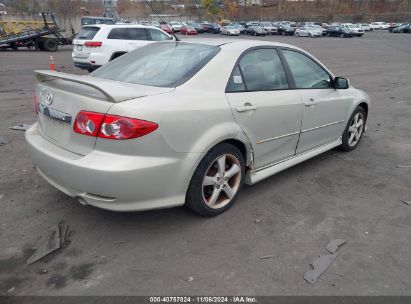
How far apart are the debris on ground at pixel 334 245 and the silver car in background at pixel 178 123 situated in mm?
994

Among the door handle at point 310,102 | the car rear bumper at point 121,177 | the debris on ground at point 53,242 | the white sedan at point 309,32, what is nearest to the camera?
the car rear bumper at point 121,177

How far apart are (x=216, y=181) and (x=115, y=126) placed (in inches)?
44.1

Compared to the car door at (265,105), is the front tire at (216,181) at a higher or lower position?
lower

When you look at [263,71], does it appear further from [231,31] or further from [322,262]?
[231,31]

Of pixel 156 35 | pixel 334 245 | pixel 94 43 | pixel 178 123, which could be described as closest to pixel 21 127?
pixel 178 123

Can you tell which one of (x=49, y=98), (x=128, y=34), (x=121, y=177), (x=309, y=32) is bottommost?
(x=309, y=32)

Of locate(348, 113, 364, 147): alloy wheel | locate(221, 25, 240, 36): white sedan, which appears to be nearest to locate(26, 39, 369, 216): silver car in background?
locate(348, 113, 364, 147): alloy wheel

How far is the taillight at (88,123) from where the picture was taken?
2756 mm

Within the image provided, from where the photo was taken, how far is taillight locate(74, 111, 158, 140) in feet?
8.81

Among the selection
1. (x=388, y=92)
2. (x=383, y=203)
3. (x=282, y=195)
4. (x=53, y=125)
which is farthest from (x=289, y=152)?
(x=388, y=92)

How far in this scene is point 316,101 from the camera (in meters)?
4.30

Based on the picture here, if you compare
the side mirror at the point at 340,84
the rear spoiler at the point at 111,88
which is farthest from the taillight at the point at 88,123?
the side mirror at the point at 340,84

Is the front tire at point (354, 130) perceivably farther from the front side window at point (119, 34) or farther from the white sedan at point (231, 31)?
the white sedan at point (231, 31)

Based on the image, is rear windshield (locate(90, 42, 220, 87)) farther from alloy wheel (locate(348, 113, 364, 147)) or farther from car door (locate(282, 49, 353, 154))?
alloy wheel (locate(348, 113, 364, 147))
